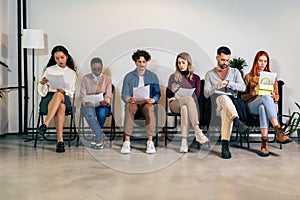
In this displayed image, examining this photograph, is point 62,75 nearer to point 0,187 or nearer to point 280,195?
point 0,187

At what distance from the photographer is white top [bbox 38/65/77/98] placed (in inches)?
204

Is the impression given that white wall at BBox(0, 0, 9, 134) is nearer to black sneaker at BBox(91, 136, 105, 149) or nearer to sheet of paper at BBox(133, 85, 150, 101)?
black sneaker at BBox(91, 136, 105, 149)

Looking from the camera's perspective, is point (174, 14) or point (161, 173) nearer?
point (161, 173)

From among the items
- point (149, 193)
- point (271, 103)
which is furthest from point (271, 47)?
point (149, 193)

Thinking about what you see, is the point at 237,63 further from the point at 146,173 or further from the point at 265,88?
the point at 146,173

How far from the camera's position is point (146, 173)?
12.5ft

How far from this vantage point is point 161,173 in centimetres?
381

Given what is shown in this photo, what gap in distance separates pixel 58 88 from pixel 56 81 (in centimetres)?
10

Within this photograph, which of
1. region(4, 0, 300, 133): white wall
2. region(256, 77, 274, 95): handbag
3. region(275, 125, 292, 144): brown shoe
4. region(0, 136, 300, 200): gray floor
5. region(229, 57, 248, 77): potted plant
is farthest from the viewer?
region(4, 0, 300, 133): white wall

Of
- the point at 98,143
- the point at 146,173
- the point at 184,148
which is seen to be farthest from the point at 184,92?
the point at 146,173

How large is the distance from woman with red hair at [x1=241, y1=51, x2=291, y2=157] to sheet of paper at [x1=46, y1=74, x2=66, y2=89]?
2200mm

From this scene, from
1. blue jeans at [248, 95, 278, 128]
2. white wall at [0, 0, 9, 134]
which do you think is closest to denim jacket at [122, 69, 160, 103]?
blue jeans at [248, 95, 278, 128]

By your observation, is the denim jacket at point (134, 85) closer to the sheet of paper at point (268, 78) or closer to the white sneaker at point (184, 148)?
the white sneaker at point (184, 148)

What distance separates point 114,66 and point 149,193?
9.64ft
